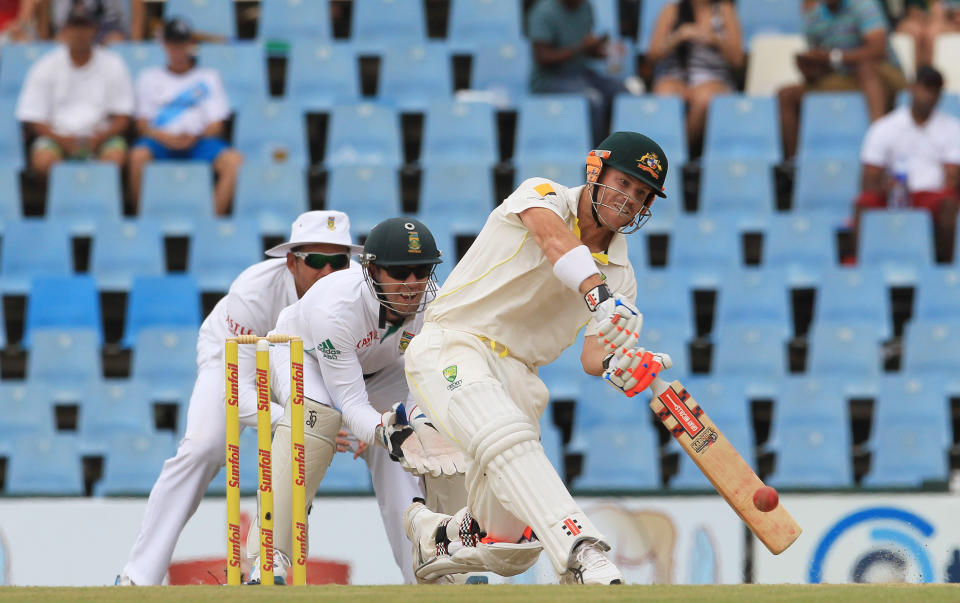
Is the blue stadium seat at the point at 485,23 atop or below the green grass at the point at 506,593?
atop

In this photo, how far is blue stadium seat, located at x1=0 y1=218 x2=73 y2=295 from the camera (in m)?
8.08

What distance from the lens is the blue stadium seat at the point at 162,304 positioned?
25.5 ft

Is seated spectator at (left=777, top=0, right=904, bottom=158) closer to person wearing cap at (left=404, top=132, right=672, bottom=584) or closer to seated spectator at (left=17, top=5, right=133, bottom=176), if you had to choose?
seated spectator at (left=17, top=5, right=133, bottom=176)

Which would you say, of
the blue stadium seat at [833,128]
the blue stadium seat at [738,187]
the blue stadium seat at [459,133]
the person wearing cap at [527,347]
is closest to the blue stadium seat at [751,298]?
the blue stadium seat at [738,187]

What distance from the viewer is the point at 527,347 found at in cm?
455

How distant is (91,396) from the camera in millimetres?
7414

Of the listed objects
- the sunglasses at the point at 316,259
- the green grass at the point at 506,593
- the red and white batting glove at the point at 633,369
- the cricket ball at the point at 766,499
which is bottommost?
the green grass at the point at 506,593

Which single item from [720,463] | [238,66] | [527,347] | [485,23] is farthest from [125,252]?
[720,463]

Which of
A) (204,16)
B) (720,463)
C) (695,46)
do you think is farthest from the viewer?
(204,16)

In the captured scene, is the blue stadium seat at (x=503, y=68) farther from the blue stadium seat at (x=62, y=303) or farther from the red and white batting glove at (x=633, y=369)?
the red and white batting glove at (x=633, y=369)

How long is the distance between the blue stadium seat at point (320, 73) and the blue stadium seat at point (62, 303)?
1890mm

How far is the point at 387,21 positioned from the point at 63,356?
3183mm

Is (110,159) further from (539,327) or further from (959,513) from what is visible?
(959,513)

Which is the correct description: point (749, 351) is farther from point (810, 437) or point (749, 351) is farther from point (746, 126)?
point (746, 126)
